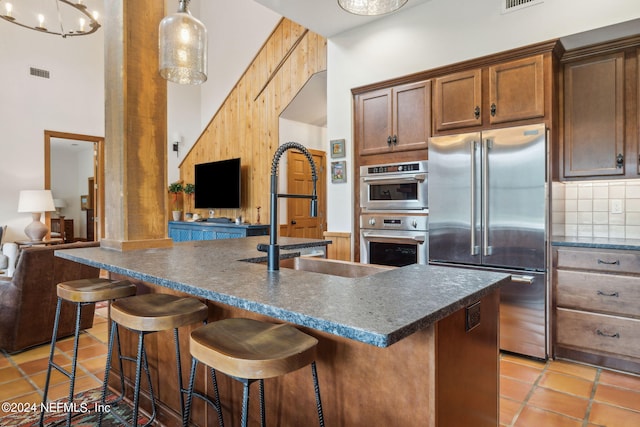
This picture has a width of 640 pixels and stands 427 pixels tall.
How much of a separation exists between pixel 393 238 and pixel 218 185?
12.5 ft

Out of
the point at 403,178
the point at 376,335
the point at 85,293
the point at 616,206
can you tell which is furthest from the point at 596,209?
the point at 85,293

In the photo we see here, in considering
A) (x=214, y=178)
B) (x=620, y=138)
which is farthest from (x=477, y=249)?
(x=214, y=178)

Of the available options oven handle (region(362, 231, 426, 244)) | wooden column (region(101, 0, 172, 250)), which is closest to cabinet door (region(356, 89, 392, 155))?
oven handle (region(362, 231, 426, 244))

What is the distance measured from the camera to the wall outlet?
293 cm

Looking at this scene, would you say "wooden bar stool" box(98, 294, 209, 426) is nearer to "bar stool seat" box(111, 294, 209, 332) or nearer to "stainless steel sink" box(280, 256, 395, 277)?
"bar stool seat" box(111, 294, 209, 332)

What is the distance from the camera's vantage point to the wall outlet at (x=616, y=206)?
116 inches

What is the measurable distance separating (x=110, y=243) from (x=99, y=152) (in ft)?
17.1

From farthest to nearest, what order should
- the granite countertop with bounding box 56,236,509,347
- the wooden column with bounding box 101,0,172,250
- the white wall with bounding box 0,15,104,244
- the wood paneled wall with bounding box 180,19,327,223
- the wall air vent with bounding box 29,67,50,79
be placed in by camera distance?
the wall air vent with bounding box 29,67,50,79
the white wall with bounding box 0,15,104,244
the wood paneled wall with bounding box 180,19,327,223
the wooden column with bounding box 101,0,172,250
the granite countertop with bounding box 56,236,509,347

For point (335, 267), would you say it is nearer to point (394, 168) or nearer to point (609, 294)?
point (394, 168)

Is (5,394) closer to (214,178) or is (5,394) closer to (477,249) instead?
(477,249)

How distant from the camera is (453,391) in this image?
3.70 ft

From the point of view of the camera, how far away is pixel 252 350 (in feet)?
3.64

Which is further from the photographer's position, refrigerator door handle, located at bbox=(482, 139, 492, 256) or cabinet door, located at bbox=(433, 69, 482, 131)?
cabinet door, located at bbox=(433, 69, 482, 131)

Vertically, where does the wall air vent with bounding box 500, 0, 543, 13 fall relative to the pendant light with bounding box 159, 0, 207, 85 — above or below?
above
